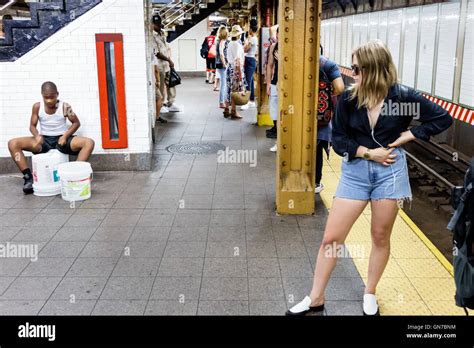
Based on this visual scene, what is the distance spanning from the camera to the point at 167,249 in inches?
183

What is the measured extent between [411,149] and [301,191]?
19.5ft

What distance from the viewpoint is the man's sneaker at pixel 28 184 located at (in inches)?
246

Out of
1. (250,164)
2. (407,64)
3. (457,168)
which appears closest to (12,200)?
(250,164)

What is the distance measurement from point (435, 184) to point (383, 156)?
5.48 metres

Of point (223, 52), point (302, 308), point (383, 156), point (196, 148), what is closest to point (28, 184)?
point (196, 148)

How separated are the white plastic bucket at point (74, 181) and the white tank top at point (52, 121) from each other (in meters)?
0.71

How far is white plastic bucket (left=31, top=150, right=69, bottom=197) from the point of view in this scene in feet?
20.0

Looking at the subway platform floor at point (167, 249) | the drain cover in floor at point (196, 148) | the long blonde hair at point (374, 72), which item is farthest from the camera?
the drain cover in floor at point (196, 148)

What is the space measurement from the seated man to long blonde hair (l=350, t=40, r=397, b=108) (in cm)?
435

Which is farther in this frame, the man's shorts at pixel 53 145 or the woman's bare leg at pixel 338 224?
the man's shorts at pixel 53 145

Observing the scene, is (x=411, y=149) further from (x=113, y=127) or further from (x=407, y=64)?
(x=113, y=127)

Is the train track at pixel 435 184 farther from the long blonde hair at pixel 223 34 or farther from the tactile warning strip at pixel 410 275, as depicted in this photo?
the long blonde hair at pixel 223 34

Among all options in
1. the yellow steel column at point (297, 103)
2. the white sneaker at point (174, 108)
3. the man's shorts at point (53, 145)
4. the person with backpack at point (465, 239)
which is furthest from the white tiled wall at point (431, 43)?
the person with backpack at point (465, 239)

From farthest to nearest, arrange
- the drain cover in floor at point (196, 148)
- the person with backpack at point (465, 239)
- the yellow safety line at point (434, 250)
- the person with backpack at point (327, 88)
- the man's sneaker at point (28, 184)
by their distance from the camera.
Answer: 1. the drain cover in floor at point (196, 148)
2. the man's sneaker at point (28, 184)
3. the person with backpack at point (327, 88)
4. the yellow safety line at point (434, 250)
5. the person with backpack at point (465, 239)
